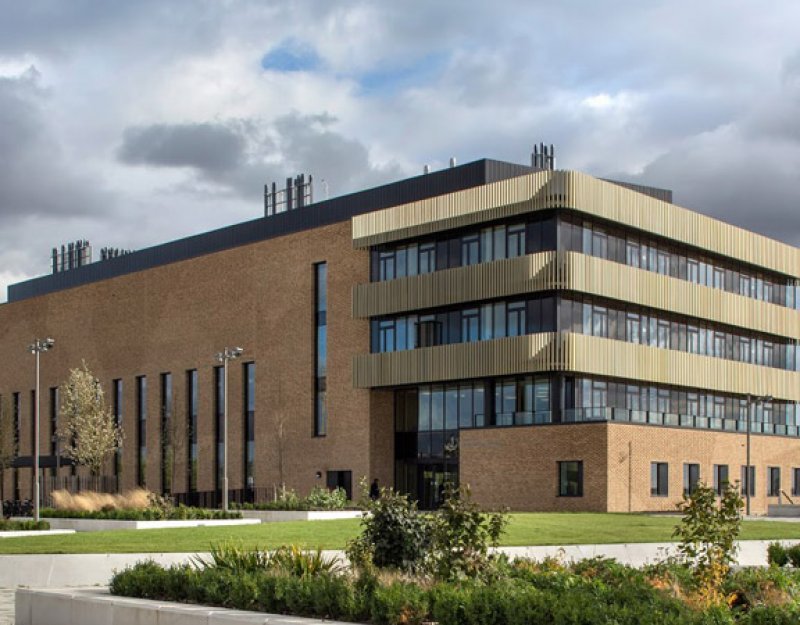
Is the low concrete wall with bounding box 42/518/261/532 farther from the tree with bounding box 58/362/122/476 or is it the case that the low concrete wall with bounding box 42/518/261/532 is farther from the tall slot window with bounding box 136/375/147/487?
the tall slot window with bounding box 136/375/147/487

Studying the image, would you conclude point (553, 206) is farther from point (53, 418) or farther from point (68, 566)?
point (53, 418)

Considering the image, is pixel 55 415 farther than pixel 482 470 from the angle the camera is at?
Yes

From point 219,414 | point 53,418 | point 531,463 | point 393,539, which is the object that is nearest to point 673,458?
point 531,463

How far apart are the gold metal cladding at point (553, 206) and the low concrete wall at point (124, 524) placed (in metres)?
18.9

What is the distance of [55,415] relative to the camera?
8512 cm

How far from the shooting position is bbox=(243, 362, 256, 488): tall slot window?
6719 centimetres

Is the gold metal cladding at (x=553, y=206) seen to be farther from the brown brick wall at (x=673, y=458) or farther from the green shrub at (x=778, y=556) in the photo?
the green shrub at (x=778, y=556)

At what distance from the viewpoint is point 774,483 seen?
62.9 metres

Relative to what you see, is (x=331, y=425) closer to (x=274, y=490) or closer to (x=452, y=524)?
(x=274, y=490)

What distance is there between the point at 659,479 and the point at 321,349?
18885 millimetres

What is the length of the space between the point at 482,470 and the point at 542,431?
145 inches

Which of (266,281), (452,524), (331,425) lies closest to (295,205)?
(266,281)

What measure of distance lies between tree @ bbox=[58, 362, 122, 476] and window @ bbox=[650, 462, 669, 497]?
3199cm

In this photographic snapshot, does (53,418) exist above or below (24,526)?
above
